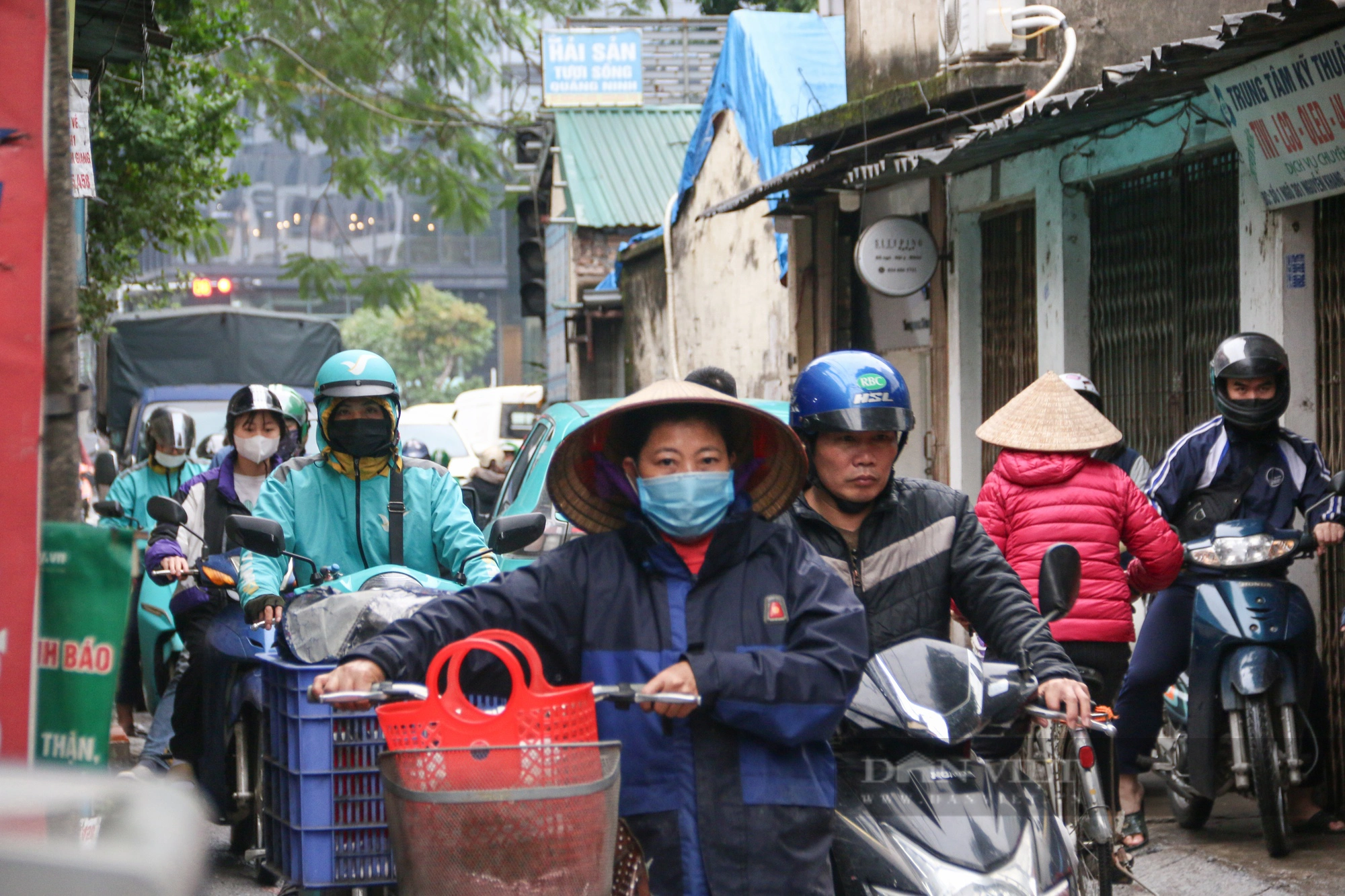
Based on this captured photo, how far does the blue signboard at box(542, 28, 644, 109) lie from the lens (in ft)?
84.4

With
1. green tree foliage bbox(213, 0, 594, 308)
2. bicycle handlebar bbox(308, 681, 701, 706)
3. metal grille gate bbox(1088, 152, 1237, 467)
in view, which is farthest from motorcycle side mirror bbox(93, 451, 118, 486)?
green tree foliage bbox(213, 0, 594, 308)

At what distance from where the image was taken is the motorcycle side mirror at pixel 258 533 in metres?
4.33

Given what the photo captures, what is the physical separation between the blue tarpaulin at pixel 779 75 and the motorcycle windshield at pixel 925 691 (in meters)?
12.1

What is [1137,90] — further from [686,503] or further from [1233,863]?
[686,503]

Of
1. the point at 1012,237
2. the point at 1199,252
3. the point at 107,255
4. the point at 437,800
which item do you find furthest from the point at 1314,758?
the point at 107,255

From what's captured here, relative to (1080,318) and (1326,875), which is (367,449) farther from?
(1080,318)

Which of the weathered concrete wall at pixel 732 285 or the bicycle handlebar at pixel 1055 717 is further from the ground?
the weathered concrete wall at pixel 732 285

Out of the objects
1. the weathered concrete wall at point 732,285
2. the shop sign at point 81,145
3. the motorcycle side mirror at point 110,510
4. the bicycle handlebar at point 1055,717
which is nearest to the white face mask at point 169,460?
the motorcycle side mirror at point 110,510

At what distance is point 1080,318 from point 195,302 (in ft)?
194

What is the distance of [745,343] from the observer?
17.2 metres

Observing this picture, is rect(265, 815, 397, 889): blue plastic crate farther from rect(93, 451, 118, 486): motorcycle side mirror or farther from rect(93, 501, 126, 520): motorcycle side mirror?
rect(93, 451, 118, 486): motorcycle side mirror

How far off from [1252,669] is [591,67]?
70.8 feet

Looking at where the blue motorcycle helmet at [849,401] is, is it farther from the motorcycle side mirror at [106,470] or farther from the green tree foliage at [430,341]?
the green tree foliage at [430,341]

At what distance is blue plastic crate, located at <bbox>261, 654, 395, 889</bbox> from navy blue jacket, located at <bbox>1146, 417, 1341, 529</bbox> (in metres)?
3.96
